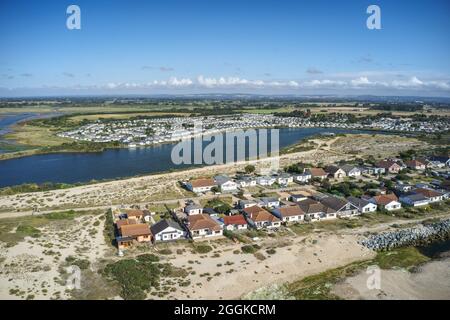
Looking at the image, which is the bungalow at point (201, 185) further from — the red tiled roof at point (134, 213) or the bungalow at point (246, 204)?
the red tiled roof at point (134, 213)

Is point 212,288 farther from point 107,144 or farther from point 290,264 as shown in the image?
point 107,144

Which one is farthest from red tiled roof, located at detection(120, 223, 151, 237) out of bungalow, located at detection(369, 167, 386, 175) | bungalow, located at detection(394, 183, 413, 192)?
bungalow, located at detection(369, 167, 386, 175)

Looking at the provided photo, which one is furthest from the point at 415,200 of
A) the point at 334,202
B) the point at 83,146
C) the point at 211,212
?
the point at 83,146

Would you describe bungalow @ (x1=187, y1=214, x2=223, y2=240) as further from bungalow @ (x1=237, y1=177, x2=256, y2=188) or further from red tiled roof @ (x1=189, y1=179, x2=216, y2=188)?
bungalow @ (x1=237, y1=177, x2=256, y2=188)

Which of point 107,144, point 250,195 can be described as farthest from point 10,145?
point 250,195
